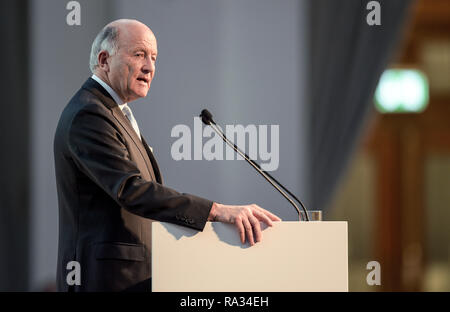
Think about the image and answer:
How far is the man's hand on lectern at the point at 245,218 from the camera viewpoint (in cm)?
183

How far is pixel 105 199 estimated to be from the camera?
2.14 metres

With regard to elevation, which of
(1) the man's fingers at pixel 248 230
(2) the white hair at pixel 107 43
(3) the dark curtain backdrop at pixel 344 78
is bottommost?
(1) the man's fingers at pixel 248 230

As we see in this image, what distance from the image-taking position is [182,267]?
71.9 inches

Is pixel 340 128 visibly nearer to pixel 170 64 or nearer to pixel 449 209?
pixel 170 64

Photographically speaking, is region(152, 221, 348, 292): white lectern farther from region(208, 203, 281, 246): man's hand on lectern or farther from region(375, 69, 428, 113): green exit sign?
region(375, 69, 428, 113): green exit sign

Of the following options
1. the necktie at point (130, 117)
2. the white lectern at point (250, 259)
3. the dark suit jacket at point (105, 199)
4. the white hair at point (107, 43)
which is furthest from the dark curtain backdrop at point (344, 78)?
the white lectern at point (250, 259)

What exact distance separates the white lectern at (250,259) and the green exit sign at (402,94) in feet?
15.2

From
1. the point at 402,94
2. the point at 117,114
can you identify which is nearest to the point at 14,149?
the point at 117,114

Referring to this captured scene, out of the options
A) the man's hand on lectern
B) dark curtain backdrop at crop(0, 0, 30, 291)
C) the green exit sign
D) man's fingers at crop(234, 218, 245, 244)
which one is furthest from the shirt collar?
the green exit sign

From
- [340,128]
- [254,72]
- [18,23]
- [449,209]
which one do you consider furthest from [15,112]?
[449,209]

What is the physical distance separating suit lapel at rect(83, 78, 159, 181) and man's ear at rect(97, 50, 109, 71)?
72 mm

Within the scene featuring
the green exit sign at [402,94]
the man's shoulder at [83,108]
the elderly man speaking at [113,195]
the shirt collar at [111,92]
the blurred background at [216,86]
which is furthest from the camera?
the green exit sign at [402,94]

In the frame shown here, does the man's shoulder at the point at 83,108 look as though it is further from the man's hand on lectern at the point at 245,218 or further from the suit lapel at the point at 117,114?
the man's hand on lectern at the point at 245,218

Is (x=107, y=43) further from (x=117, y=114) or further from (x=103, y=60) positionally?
(x=117, y=114)
